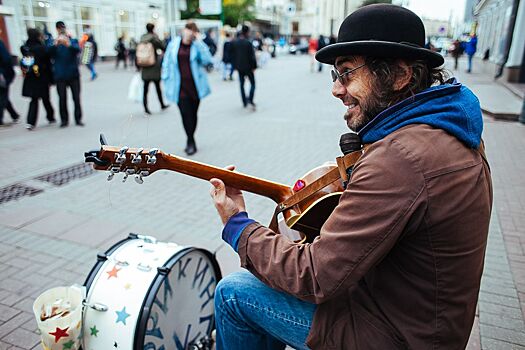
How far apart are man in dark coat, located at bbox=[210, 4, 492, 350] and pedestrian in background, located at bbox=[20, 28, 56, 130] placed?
7242 millimetres

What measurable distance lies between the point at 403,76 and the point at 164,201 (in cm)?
337

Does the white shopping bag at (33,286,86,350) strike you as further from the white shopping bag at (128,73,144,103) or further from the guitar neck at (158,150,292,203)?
the white shopping bag at (128,73,144,103)

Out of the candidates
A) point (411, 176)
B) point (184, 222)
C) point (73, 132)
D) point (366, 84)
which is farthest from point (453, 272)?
point (73, 132)

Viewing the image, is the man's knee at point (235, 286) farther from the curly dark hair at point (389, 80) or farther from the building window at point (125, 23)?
the building window at point (125, 23)

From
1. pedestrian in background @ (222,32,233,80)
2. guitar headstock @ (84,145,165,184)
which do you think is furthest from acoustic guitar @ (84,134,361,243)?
pedestrian in background @ (222,32,233,80)

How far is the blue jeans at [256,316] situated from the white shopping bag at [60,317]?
→ 61 cm

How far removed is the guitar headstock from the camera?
156cm

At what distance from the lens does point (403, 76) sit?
4.50ft

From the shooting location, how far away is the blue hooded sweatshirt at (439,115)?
1214 mm

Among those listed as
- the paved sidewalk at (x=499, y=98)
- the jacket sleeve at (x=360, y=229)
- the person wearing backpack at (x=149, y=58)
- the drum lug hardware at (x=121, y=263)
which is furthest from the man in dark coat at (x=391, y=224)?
the paved sidewalk at (x=499, y=98)

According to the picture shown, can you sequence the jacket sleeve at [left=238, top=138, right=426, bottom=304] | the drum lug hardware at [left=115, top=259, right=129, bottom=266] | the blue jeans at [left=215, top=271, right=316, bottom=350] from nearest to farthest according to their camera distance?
the jacket sleeve at [left=238, top=138, right=426, bottom=304] → the blue jeans at [left=215, top=271, right=316, bottom=350] → the drum lug hardware at [left=115, top=259, right=129, bottom=266]

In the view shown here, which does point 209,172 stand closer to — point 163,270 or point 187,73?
point 163,270

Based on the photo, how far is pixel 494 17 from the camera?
744 inches

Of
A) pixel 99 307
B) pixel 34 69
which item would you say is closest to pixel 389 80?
pixel 99 307
